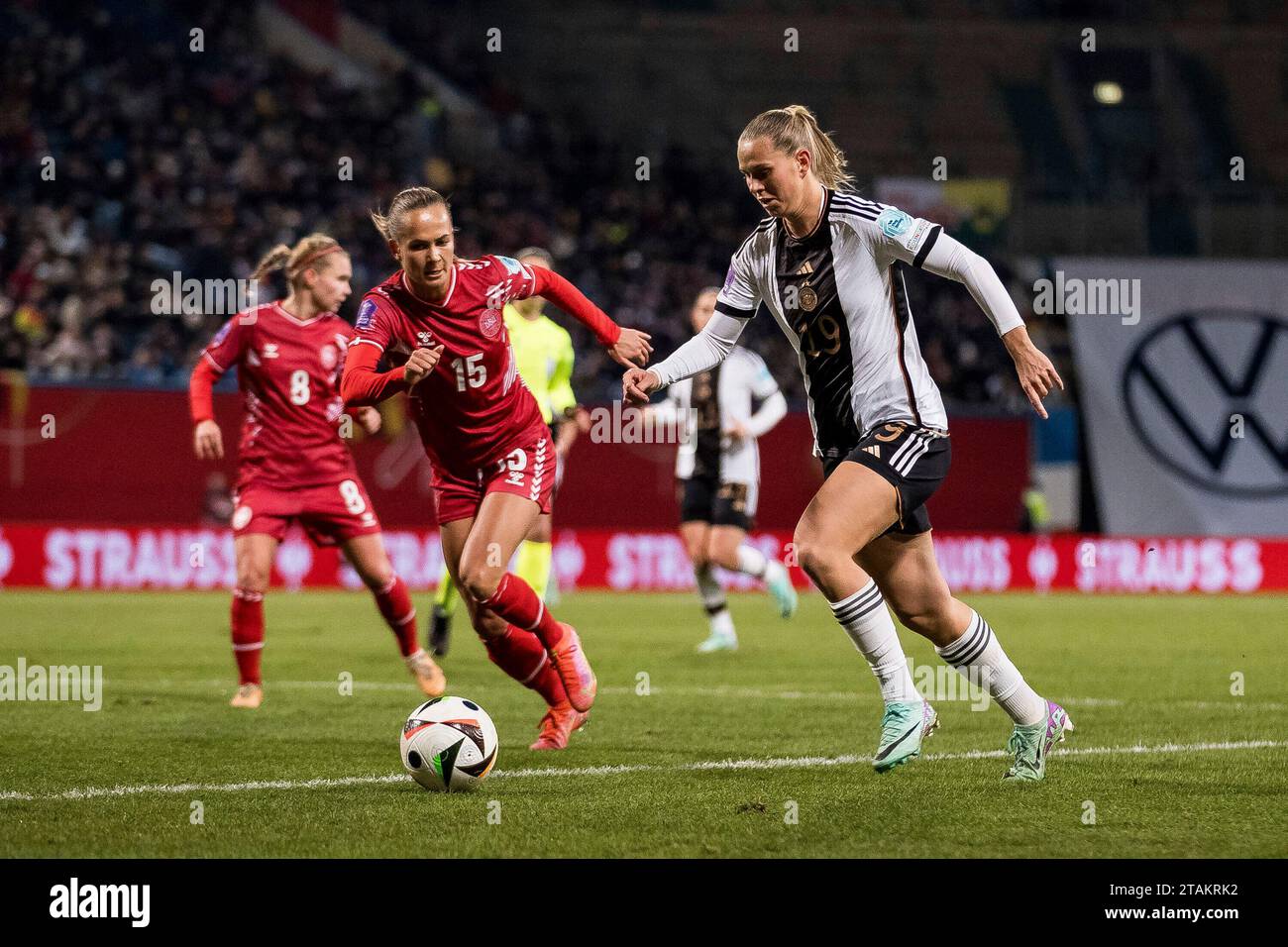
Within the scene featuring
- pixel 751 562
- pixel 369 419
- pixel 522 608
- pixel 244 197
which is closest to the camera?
pixel 522 608

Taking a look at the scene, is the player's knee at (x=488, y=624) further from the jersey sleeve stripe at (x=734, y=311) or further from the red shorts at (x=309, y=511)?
the red shorts at (x=309, y=511)

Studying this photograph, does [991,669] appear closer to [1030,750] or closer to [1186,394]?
[1030,750]

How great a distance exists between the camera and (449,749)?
619 cm

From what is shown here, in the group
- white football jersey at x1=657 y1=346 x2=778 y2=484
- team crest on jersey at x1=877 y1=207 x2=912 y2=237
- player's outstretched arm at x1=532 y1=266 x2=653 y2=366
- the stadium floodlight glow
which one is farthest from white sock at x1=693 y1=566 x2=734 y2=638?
the stadium floodlight glow

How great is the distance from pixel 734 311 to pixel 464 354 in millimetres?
1180

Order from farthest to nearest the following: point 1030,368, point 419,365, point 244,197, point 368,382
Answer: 1. point 244,197
2. point 368,382
3. point 419,365
4. point 1030,368

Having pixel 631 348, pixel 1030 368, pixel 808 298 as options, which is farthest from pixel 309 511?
pixel 1030 368

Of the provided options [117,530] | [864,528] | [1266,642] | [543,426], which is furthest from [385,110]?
[864,528]

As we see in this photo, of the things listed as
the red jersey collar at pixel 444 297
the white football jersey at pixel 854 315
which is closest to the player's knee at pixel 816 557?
the white football jersey at pixel 854 315

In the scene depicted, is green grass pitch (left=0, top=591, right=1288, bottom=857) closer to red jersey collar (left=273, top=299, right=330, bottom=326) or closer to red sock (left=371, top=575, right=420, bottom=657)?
red sock (left=371, top=575, right=420, bottom=657)

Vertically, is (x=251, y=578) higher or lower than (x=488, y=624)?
higher
